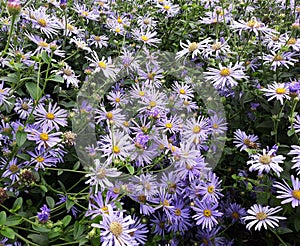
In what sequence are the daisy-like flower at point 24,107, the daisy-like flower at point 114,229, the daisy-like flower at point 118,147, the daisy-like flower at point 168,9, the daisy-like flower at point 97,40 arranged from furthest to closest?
the daisy-like flower at point 168,9, the daisy-like flower at point 97,40, the daisy-like flower at point 24,107, the daisy-like flower at point 118,147, the daisy-like flower at point 114,229

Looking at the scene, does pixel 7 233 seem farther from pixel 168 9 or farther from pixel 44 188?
pixel 168 9

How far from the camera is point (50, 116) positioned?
50.6 inches

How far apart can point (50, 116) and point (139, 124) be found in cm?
26

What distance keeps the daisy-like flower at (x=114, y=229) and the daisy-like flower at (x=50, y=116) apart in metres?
0.38

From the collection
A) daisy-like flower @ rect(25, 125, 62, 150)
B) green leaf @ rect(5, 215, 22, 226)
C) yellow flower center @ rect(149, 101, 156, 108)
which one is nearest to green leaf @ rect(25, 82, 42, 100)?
daisy-like flower @ rect(25, 125, 62, 150)

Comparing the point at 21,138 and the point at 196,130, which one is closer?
the point at 21,138

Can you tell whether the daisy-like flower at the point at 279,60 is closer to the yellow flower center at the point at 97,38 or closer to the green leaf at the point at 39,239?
the yellow flower center at the point at 97,38

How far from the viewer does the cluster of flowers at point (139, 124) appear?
44.4 inches

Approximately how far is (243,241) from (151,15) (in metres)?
0.93

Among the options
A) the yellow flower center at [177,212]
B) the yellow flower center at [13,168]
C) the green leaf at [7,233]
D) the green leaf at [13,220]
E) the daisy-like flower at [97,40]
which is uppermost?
the daisy-like flower at [97,40]

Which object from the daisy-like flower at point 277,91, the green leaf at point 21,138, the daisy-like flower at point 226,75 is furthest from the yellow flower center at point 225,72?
the green leaf at point 21,138

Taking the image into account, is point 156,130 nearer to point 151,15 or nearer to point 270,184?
point 270,184

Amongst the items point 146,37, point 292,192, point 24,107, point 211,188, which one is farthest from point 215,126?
point 24,107

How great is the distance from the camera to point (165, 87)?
1.52 meters
